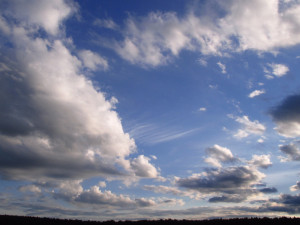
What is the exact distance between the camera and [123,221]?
29688 millimetres

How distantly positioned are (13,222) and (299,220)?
30216 millimetres

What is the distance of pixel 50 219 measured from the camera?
31031 mm

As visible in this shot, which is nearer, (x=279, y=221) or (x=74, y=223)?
(x=279, y=221)

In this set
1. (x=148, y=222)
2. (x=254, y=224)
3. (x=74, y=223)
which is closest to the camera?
(x=254, y=224)

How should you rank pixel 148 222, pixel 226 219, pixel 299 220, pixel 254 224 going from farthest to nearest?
1. pixel 148 222
2. pixel 226 219
3. pixel 254 224
4. pixel 299 220

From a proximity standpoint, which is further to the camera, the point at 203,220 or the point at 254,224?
the point at 203,220

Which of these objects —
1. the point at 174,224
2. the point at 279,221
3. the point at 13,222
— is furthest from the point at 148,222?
the point at 13,222

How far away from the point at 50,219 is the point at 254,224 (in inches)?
902

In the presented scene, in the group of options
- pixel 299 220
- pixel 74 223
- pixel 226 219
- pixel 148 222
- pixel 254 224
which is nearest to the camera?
pixel 299 220

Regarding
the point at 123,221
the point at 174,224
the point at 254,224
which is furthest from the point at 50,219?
the point at 254,224

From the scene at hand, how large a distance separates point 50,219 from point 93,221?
17.0 feet

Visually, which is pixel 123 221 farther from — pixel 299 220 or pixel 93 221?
pixel 299 220

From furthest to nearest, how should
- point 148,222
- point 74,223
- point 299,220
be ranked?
point 74,223
point 148,222
point 299,220

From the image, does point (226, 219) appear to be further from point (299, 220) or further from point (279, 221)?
point (299, 220)
